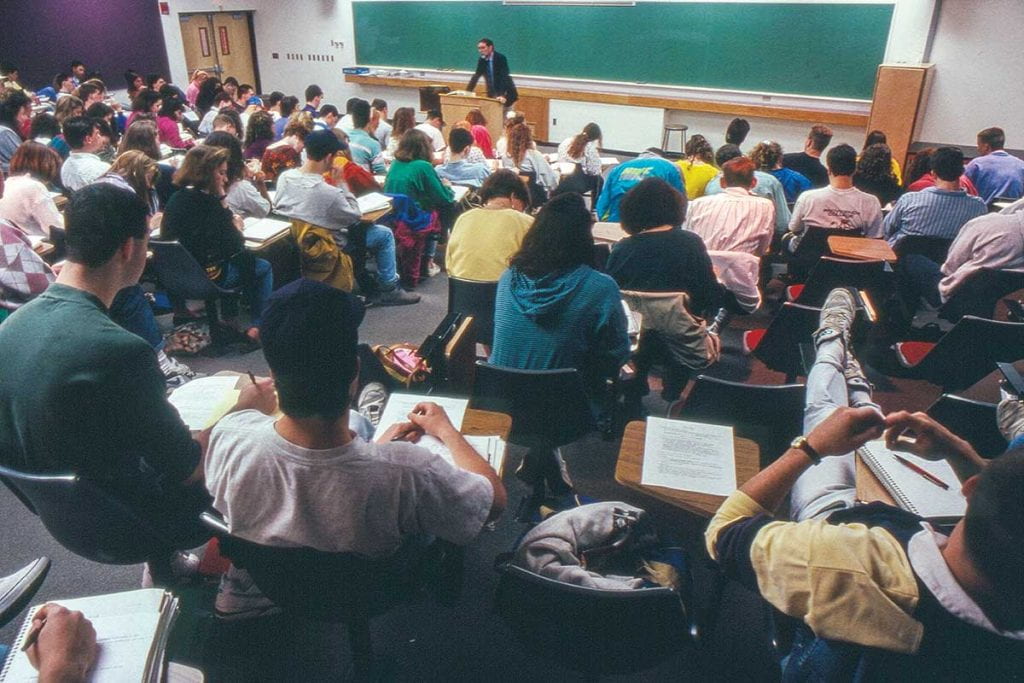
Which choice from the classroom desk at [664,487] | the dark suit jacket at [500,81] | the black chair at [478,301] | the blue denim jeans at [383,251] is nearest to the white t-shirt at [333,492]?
the classroom desk at [664,487]

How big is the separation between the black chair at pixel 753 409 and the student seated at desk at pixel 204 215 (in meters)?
2.42

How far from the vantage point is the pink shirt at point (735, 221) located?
398 centimetres

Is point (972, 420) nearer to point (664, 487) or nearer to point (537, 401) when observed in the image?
point (664, 487)

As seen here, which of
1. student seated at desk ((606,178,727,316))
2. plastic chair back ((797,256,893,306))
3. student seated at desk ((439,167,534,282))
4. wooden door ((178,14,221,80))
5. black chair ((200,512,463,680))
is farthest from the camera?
wooden door ((178,14,221,80))

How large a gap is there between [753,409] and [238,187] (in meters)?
3.59

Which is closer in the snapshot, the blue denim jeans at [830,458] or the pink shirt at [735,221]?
the blue denim jeans at [830,458]

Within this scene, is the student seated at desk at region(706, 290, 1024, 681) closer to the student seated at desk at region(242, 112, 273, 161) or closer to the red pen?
the red pen

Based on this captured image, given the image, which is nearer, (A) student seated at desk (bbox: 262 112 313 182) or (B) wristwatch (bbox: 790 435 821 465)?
(B) wristwatch (bbox: 790 435 821 465)

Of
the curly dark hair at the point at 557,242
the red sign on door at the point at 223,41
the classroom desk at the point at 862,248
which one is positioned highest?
the red sign on door at the point at 223,41

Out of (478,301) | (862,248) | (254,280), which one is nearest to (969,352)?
(862,248)

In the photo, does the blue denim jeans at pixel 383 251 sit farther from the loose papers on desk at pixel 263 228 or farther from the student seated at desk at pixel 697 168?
the student seated at desk at pixel 697 168

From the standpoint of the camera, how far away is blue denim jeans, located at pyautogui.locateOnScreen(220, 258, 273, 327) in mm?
4078

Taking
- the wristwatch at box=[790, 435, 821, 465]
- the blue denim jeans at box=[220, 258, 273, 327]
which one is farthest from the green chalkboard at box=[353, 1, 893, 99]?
the wristwatch at box=[790, 435, 821, 465]

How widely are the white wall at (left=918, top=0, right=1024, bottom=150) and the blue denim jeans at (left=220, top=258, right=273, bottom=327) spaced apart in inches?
317
